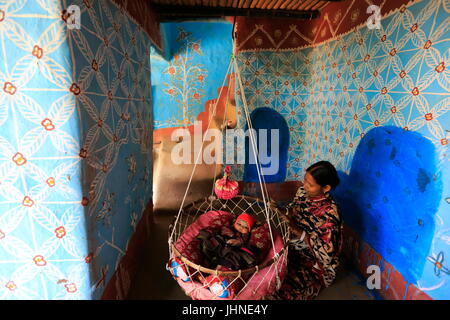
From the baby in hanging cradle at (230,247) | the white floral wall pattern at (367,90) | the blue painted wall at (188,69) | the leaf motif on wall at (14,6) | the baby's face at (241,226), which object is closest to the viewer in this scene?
the leaf motif on wall at (14,6)

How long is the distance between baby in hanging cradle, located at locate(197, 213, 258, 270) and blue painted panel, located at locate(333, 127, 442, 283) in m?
0.75

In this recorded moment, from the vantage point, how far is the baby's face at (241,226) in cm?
164

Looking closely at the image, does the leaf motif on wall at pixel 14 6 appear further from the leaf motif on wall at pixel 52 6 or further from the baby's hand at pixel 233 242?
the baby's hand at pixel 233 242

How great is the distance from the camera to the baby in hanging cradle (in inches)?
52.1

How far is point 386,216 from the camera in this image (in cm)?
135

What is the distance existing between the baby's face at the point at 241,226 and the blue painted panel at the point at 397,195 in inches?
30.3

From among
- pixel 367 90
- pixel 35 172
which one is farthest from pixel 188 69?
pixel 35 172

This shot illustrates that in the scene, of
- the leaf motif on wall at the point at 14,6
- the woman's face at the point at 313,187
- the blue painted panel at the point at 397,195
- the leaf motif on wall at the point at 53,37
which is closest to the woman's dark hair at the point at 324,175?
the woman's face at the point at 313,187

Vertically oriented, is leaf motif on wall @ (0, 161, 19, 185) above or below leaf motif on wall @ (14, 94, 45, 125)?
below

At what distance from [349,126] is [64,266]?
6.21 ft

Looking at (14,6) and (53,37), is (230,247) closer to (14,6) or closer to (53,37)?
(53,37)

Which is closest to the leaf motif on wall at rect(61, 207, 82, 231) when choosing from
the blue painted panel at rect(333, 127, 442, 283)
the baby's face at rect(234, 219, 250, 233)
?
the baby's face at rect(234, 219, 250, 233)

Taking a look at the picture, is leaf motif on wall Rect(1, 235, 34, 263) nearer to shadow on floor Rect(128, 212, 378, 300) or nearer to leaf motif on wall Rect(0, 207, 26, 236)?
leaf motif on wall Rect(0, 207, 26, 236)

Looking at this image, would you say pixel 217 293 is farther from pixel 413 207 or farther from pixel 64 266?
pixel 413 207
